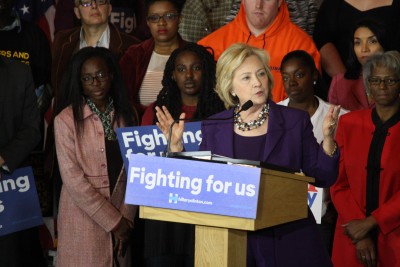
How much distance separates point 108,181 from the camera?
18.4 feet

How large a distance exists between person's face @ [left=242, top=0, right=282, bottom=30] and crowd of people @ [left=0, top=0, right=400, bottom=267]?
10 millimetres

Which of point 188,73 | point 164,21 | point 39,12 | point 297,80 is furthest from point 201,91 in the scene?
point 39,12

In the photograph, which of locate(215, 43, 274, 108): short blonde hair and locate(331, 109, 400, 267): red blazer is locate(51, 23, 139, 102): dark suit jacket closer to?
locate(331, 109, 400, 267): red blazer

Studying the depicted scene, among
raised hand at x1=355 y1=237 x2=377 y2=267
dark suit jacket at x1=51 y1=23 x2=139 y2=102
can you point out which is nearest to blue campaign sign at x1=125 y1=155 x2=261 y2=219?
raised hand at x1=355 y1=237 x2=377 y2=267

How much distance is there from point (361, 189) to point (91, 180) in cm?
173

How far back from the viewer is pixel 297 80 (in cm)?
584

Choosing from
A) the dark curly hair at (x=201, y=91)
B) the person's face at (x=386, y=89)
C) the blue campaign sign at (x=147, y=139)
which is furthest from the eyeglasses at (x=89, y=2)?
the person's face at (x=386, y=89)

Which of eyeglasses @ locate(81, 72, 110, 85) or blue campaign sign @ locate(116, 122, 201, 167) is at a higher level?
eyeglasses @ locate(81, 72, 110, 85)

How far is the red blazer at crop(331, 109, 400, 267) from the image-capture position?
199 inches

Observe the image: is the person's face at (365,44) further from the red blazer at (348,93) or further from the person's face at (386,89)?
the person's face at (386,89)

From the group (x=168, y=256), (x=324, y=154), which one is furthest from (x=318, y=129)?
(x=324, y=154)

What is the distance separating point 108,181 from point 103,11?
159 cm

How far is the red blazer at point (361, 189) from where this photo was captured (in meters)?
5.07

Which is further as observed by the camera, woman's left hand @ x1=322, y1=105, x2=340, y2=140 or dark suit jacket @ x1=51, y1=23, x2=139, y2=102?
dark suit jacket @ x1=51, y1=23, x2=139, y2=102
